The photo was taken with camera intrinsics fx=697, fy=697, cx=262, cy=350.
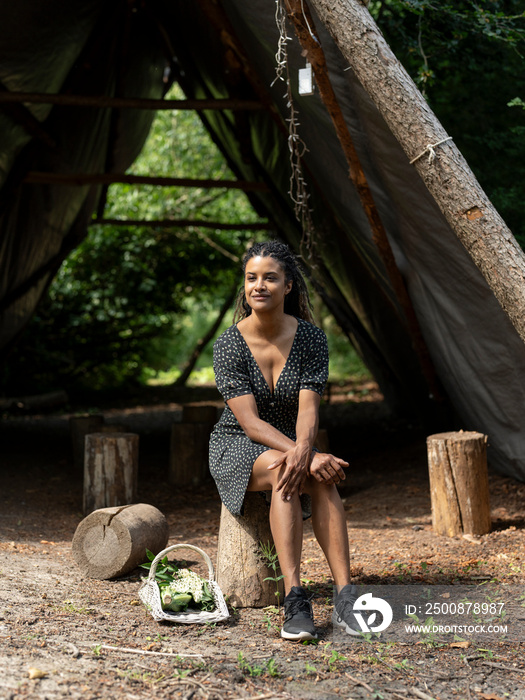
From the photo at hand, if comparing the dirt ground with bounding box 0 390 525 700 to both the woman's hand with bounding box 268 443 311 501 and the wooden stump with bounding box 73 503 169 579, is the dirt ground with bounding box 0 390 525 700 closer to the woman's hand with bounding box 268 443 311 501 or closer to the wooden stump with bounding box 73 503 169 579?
the wooden stump with bounding box 73 503 169 579

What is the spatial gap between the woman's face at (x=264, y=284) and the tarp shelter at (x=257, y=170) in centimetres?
119

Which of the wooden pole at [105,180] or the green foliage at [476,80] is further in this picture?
the wooden pole at [105,180]

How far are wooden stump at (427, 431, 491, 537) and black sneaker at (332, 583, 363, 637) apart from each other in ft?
4.64

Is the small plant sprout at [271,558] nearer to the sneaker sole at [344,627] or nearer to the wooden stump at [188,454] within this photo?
Answer: the sneaker sole at [344,627]

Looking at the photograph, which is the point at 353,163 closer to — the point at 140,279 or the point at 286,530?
the point at 286,530

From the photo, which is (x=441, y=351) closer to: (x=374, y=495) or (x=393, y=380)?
(x=374, y=495)

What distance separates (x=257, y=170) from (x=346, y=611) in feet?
17.9

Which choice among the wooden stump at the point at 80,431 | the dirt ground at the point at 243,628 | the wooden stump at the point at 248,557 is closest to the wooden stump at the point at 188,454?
the dirt ground at the point at 243,628

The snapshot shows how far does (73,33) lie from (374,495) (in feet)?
14.6

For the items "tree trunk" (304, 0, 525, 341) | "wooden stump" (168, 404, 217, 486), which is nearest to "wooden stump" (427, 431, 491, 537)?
"tree trunk" (304, 0, 525, 341)

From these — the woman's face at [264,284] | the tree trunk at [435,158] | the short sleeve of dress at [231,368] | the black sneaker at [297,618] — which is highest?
the tree trunk at [435,158]

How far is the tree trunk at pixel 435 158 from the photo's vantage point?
9.60 feet

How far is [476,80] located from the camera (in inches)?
182

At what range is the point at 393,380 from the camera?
7.73m
